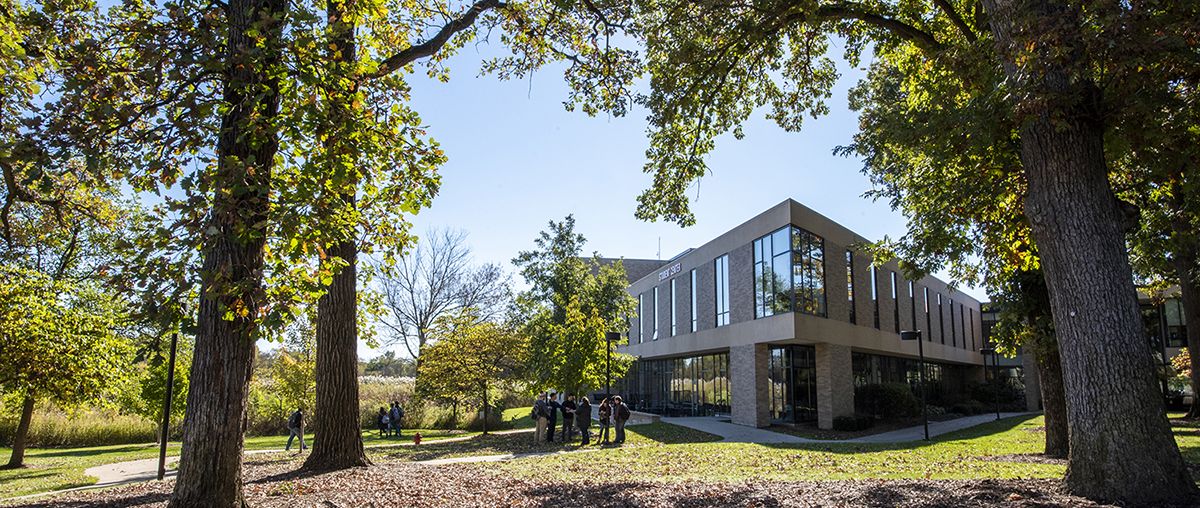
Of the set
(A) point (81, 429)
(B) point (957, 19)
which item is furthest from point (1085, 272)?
(A) point (81, 429)

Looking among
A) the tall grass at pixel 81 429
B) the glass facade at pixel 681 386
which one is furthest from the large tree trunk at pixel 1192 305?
the tall grass at pixel 81 429

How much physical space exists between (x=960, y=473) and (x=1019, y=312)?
18.1 feet

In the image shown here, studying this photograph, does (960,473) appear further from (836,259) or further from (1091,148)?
(836,259)

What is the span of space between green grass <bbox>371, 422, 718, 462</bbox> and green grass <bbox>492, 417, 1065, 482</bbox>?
212cm

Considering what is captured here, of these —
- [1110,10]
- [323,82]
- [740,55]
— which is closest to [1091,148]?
[1110,10]

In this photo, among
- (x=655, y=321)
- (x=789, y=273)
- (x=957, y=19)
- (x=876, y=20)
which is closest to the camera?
(x=876, y=20)

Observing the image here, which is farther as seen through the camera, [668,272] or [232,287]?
[668,272]

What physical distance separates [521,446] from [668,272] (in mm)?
17732

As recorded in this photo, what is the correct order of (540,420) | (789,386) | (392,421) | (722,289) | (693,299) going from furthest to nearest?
(693,299) < (722,289) < (392,421) < (789,386) < (540,420)

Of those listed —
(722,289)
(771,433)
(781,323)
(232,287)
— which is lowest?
(771,433)

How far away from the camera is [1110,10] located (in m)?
6.64

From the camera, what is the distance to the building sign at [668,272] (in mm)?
33322

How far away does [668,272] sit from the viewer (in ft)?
113

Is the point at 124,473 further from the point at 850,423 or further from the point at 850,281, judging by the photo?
the point at 850,281
